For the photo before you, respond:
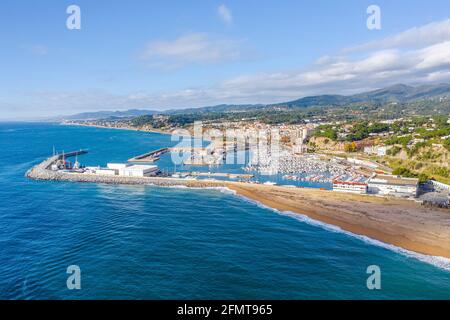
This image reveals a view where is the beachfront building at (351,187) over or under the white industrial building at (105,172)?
under

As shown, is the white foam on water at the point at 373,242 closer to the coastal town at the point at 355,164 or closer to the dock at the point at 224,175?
the coastal town at the point at 355,164

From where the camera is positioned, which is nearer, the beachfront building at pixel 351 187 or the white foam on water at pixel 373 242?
the white foam on water at pixel 373 242

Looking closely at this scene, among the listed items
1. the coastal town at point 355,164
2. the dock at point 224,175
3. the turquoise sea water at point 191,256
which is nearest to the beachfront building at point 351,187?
the coastal town at point 355,164

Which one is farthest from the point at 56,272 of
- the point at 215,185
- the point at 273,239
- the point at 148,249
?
the point at 215,185

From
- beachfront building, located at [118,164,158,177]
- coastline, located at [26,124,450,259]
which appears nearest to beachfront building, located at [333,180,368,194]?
coastline, located at [26,124,450,259]
